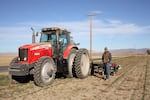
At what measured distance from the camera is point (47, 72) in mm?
10039

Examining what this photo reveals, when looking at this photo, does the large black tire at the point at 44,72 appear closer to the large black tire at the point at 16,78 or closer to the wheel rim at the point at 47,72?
the wheel rim at the point at 47,72

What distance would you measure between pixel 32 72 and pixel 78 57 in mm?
2775

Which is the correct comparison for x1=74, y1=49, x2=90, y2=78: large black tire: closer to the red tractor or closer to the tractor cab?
the red tractor

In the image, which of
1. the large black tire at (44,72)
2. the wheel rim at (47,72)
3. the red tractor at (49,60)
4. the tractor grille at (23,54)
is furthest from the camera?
the tractor grille at (23,54)

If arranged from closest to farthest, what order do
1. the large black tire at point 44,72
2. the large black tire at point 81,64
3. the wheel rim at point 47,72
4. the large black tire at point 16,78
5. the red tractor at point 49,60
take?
the large black tire at point 44,72, the red tractor at point 49,60, the wheel rim at point 47,72, the large black tire at point 16,78, the large black tire at point 81,64

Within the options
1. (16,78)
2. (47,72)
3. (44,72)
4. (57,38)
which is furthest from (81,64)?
(16,78)

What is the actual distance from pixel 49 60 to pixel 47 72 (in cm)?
53

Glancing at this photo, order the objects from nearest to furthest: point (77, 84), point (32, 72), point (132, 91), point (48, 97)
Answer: point (48, 97) → point (132, 91) → point (32, 72) → point (77, 84)

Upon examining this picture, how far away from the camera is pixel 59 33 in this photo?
38.7 feet

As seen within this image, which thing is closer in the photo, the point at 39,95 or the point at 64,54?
the point at 39,95

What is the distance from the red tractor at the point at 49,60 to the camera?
31.8 feet

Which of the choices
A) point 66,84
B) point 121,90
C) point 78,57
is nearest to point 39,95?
point 66,84

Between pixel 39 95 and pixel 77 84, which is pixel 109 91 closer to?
pixel 77 84

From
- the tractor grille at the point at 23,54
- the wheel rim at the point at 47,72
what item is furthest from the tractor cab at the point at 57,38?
the tractor grille at the point at 23,54
